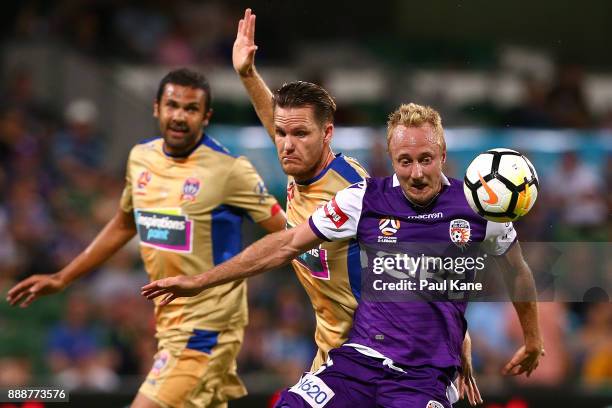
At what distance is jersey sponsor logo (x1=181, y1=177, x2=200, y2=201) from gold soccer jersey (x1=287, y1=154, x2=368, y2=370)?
38.0 inches

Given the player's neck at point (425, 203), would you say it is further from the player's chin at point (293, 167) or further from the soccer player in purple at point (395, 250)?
the player's chin at point (293, 167)

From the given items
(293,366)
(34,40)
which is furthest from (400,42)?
(293,366)

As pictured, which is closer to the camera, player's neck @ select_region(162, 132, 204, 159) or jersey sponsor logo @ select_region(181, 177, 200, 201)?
jersey sponsor logo @ select_region(181, 177, 200, 201)

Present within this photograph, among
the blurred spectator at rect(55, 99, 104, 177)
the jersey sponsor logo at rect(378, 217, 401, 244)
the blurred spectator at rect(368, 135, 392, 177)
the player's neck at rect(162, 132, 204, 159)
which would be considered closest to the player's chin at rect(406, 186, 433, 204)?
the jersey sponsor logo at rect(378, 217, 401, 244)

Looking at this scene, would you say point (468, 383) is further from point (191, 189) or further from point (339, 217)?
point (191, 189)

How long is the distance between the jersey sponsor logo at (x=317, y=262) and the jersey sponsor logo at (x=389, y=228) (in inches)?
19.6

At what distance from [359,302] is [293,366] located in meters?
5.34

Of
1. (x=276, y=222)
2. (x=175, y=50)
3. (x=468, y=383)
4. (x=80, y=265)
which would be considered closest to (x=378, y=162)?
(x=175, y=50)

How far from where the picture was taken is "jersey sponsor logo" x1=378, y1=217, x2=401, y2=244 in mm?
5902

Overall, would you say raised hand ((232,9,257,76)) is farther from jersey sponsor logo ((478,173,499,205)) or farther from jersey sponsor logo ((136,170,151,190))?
jersey sponsor logo ((478,173,499,205))

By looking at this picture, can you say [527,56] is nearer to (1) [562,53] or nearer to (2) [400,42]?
(1) [562,53]

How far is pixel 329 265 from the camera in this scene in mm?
6316

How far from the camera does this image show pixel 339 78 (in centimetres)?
1775

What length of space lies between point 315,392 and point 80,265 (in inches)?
96.2
